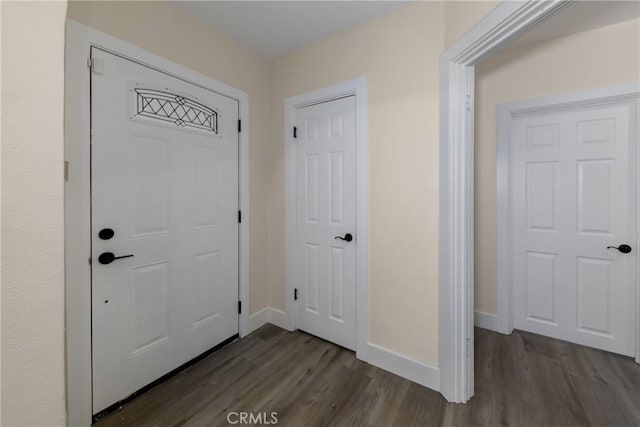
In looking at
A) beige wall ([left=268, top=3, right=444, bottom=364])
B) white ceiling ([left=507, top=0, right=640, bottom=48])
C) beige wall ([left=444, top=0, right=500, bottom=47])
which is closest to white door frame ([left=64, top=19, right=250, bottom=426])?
beige wall ([left=268, top=3, right=444, bottom=364])

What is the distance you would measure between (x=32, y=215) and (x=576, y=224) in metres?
3.25

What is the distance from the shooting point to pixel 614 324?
2109 millimetres

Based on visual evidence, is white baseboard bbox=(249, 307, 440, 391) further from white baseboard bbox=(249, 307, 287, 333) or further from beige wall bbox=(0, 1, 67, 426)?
beige wall bbox=(0, 1, 67, 426)

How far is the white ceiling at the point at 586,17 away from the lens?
1.80 meters

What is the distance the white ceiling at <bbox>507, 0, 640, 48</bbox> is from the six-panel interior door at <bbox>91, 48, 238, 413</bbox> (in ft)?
7.97

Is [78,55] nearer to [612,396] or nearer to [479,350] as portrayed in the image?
[479,350]

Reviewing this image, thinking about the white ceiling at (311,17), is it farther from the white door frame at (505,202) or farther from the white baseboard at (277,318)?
the white baseboard at (277,318)

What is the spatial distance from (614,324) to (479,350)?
3.61 ft

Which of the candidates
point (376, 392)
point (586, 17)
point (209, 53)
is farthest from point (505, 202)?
point (209, 53)

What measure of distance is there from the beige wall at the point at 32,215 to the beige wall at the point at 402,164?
68.2 inches

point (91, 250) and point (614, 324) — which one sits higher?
point (91, 250)

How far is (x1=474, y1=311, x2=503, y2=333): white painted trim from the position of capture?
246 cm

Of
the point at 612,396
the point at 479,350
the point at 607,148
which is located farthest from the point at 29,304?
the point at 607,148

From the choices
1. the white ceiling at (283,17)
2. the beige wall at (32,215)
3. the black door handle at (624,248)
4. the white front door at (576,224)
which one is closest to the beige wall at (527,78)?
the white front door at (576,224)
